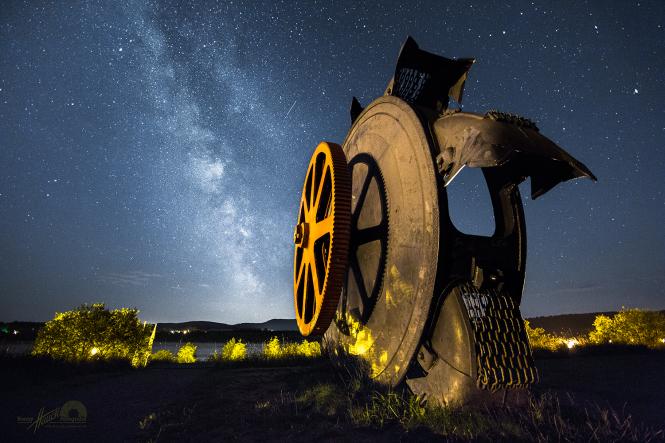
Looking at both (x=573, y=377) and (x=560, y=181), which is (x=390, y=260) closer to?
(x=560, y=181)

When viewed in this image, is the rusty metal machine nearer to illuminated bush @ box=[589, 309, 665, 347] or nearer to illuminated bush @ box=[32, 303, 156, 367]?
illuminated bush @ box=[589, 309, 665, 347]

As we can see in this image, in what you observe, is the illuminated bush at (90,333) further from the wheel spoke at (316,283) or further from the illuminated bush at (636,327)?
the illuminated bush at (636,327)

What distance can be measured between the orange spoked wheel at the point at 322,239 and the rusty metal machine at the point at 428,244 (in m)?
0.02

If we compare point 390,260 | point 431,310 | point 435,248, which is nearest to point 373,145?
point 390,260

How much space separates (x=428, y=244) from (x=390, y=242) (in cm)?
85

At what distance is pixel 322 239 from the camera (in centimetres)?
494

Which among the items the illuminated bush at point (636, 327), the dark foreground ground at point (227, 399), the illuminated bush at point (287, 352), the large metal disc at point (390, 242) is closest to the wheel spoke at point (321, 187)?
the large metal disc at point (390, 242)

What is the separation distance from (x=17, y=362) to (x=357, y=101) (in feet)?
29.5

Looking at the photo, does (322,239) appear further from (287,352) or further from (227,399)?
(287,352)

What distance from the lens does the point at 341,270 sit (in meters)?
4.00

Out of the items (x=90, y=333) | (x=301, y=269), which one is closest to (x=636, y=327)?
(x=301, y=269)

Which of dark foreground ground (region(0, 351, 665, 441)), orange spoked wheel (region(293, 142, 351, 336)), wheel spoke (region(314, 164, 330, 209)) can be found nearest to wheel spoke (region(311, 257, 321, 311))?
orange spoked wheel (region(293, 142, 351, 336))

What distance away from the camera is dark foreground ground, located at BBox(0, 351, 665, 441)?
332cm

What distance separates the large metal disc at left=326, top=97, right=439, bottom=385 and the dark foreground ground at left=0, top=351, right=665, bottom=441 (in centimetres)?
91
